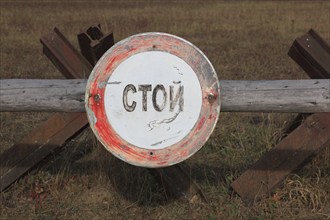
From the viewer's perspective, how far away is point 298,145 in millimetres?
3482

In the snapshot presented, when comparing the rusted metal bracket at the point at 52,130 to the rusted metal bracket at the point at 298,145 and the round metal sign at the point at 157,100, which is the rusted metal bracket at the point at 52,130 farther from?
the rusted metal bracket at the point at 298,145

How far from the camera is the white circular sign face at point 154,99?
8.55 feet

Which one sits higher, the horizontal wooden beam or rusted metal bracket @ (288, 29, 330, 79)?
rusted metal bracket @ (288, 29, 330, 79)

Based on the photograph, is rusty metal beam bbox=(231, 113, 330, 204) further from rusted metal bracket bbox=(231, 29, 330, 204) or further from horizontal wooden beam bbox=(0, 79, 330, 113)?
horizontal wooden beam bbox=(0, 79, 330, 113)

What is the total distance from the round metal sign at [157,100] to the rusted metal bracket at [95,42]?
2.11 ft

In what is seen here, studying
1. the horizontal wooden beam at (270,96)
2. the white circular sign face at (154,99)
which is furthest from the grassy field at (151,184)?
the white circular sign face at (154,99)

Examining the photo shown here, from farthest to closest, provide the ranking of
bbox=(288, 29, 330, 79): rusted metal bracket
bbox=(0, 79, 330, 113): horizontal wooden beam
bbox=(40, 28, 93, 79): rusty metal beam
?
1. bbox=(40, 28, 93, 79): rusty metal beam
2. bbox=(288, 29, 330, 79): rusted metal bracket
3. bbox=(0, 79, 330, 113): horizontal wooden beam

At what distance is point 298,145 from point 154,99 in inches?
51.4

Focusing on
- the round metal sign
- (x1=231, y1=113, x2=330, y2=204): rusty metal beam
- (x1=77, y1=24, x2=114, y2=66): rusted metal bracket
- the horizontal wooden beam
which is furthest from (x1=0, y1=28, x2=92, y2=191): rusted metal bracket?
(x1=231, y1=113, x2=330, y2=204): rusty metal beam

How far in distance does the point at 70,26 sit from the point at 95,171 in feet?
41.5

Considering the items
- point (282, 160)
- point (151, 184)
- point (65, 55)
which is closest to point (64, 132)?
point (65, 55)

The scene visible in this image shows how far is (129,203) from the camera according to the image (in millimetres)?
3561

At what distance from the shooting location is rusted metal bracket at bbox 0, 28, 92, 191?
3.55 metres

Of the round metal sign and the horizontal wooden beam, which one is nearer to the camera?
the round metal sign
